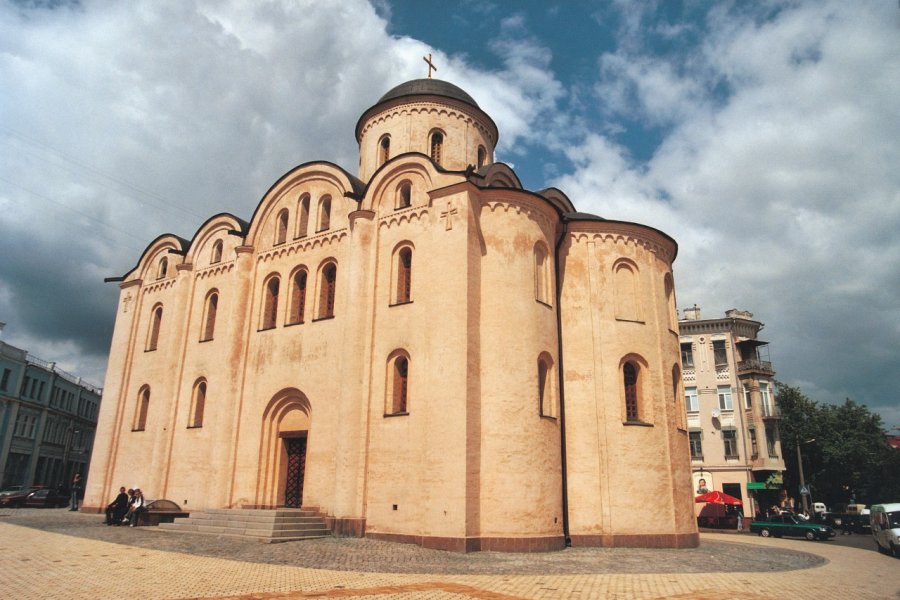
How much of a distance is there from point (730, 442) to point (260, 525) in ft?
101

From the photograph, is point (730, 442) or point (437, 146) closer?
point (437, 146)

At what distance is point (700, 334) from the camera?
1564 inches

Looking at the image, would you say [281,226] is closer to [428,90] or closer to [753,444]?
[428,90]

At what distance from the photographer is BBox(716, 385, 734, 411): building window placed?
38.1 meters

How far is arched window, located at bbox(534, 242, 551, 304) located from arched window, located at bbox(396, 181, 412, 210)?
445 centimetres

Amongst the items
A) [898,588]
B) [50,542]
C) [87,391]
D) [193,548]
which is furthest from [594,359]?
[87,391]

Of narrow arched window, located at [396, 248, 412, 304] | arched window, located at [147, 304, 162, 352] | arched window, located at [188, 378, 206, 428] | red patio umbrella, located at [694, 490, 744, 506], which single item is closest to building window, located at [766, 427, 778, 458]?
red patio umbrella, located at [694, 490, 744, 506]

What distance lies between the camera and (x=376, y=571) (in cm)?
1179

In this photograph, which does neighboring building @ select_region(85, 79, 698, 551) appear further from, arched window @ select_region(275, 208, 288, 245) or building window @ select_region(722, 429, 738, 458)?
building window @ select_region(722, 429, 738, 458)

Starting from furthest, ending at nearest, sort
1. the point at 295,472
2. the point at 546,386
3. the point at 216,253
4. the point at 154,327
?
the point at 154,327 < the point at 216,253 < the point at 295,472 < the point at 546,386

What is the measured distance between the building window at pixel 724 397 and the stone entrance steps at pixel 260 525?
96.3 ft

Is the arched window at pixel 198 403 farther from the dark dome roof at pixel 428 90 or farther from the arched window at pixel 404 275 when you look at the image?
the dark dome roof at pixel 428 90

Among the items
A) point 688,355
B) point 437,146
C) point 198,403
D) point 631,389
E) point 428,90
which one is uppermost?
point 428,90

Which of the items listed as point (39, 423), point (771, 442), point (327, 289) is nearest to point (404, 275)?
point (327, 289)
